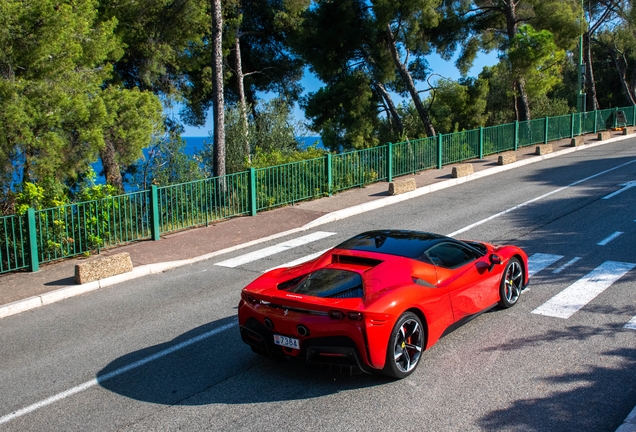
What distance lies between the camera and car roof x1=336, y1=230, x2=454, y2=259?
751 centimetres

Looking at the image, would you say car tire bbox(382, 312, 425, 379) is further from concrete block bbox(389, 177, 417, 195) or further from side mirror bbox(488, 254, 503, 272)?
concrete block bbox(389, 177, 417, 195)

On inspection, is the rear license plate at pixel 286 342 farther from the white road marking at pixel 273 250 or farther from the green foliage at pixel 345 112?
the green foliage at pixel 345 112

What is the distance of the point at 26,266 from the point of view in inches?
492

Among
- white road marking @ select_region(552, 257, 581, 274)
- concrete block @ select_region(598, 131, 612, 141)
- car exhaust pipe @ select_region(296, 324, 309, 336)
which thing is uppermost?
concrete block @ select_region(598, 131, 612, 141)

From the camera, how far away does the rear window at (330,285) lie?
6688 millimetres

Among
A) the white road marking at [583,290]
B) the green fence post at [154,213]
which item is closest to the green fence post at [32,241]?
the green fence post at [154,213]

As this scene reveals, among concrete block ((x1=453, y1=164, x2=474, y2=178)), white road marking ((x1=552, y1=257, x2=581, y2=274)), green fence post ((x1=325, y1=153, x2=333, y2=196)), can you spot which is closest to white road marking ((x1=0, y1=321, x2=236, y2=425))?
white road marking ((x1=552, y1=257, x2=581, y2=274))

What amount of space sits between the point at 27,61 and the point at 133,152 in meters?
4.37

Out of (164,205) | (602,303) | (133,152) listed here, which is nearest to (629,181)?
(602,303)

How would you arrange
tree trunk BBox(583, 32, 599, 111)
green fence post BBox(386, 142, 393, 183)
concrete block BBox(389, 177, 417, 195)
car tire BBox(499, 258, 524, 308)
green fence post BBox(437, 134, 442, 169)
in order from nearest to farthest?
car tire BBox(499, 258, 524, 308), concrete block BBox(389, 177, 417, 195), green fence post BBox(386, 142, 393, 183), green fence post BBox(437, 134, 442, 169), tree trunk BBox(583, 32, 599, 111)

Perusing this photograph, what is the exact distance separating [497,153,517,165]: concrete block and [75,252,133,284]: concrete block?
16.0 metres

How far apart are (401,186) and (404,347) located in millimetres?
12686

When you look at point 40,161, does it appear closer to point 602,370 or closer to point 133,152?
point 133,152

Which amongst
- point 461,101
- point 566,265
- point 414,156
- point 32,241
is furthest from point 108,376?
point 461,101
